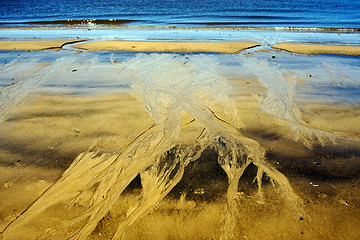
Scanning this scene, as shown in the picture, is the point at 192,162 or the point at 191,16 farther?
the point at 191,16

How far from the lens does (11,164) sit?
175 inches

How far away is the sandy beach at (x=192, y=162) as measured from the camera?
132 inches

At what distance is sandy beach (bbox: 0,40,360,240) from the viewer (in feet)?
11.0

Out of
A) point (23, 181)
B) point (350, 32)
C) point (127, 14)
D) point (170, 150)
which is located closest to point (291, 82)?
point (170, 150)

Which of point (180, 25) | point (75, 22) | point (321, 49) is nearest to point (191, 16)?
point (180, 25)

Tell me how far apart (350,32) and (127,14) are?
26221 mm

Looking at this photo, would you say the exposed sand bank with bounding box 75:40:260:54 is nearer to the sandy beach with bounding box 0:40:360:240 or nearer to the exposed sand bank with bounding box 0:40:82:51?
the exposed sand bank with bounding box 0:40:82:51

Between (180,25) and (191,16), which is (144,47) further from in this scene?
(191,16)

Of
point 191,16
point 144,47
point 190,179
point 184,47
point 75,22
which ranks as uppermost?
point 75,22

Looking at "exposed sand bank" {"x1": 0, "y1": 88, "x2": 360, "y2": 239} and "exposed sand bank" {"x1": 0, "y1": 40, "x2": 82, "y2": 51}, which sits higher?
"exposed sand bank" {"x1": 0, "y1": 40, "x2": 82, "y2": 51}

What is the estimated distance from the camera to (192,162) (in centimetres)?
451

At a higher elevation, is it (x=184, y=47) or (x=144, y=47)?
(x=144, y=47)

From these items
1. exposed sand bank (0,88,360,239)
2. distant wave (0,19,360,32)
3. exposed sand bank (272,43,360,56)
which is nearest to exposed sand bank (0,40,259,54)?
exposed sand bank (272,43,360,56)

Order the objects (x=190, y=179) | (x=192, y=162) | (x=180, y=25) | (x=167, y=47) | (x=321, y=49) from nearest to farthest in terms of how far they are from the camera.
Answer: (x=190, y=179) < (x=192, y=162) < (x=321, y=49) < (x=167, y=47) < (x=180, y=25)
